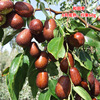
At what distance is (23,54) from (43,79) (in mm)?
207

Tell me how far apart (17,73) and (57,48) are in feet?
1.03

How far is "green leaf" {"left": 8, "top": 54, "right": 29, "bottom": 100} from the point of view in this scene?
2.61 feet

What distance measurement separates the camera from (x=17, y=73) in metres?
0.87

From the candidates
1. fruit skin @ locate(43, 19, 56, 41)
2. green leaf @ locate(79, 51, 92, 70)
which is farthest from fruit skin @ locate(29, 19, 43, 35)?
green leaf @ locate(79, 51, 92, 70)

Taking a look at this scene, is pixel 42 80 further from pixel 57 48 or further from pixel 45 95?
pixel 57 48

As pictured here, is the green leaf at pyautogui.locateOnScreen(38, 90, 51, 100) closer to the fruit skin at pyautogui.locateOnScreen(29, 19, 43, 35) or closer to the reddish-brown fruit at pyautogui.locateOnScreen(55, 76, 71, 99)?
the reddish-brown fruit at pyautogui.locateOnScreen(55, 76, 71, 99)

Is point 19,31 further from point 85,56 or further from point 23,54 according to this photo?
point 85,56

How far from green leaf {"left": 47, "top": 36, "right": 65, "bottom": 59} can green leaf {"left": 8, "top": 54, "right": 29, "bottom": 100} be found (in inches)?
9.2

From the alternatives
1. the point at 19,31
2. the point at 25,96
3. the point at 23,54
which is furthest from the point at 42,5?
the point at 25,96

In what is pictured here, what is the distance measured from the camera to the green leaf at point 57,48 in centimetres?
66

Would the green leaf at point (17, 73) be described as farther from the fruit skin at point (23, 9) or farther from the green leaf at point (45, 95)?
the fruit skin at point (23, 9)

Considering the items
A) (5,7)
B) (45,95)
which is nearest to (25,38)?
(5,7)

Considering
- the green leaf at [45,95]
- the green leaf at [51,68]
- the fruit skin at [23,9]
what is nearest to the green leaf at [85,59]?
A: the green leaf at [51,68]

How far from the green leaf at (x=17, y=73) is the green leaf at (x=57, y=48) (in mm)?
235
